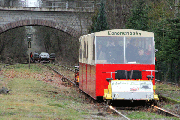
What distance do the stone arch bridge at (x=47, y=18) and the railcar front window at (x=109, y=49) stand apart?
31158mm

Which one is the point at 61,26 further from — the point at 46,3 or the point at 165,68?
the point at 165,68

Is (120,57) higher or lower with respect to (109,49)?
lower

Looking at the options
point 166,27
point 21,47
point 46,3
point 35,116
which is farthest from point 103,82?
point 21,47

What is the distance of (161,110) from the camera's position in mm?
12492

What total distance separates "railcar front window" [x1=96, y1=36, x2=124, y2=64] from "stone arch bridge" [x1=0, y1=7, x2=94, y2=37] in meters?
31.2

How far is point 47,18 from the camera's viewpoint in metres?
46.2

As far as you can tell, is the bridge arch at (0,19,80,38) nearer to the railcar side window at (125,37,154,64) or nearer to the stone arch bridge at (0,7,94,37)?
the stone arch bridge at (0,7,94,37)

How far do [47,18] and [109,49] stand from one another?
3245 centimetres

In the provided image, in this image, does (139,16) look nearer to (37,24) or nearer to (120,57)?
(37,24)

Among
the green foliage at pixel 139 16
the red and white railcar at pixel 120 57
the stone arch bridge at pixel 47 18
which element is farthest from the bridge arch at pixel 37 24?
the red and white railcar at pixel 120 57

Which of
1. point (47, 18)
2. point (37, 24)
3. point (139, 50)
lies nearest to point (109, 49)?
point (139, 50)

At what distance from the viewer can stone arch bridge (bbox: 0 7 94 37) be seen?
4581 cm

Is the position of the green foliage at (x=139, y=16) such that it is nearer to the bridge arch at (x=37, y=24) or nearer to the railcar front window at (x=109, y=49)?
the bridge arch at (x=37, y=24)

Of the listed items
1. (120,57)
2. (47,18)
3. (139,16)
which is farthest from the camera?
(47,18)
